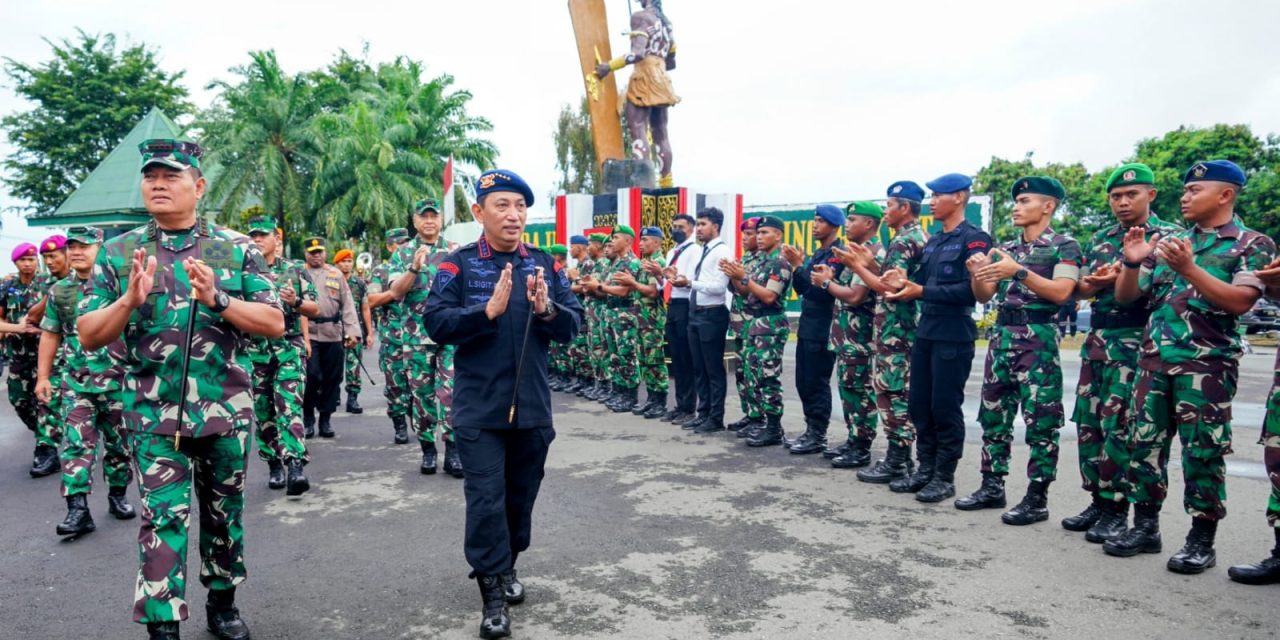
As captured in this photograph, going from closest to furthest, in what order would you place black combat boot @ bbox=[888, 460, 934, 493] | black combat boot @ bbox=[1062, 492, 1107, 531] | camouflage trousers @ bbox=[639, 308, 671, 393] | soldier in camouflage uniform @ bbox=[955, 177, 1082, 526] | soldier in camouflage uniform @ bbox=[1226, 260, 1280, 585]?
soldier in camouflage uniform @ bbox=[1226, 260, 1280, 585], black combat boot @ bbox=[1062, 492, 1107, 531], soldier in camouflage uniform @ bbox=[955, 177, 1082, 526], black combat boot @ bbox=[888, 460, 934, 493], camouflage trousers @ bbox=[639, 308, 671, 393]

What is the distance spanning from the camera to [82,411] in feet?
17.6

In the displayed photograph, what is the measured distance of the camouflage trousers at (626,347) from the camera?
9.38 m

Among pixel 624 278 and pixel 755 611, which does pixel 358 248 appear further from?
pixel 755 611

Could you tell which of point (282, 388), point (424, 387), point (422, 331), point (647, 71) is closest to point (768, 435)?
point (424, 387)

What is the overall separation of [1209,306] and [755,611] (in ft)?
8.63

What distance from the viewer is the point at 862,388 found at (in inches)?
252

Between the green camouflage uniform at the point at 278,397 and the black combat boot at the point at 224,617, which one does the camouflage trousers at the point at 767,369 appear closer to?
the green camouflage uniform at the point at 278,397

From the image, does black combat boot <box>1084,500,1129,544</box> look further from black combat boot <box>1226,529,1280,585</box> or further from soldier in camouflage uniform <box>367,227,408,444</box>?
soldier in camouflage uniform <box>367,227,408,444</box>

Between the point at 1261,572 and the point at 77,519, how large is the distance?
6364 millimetres

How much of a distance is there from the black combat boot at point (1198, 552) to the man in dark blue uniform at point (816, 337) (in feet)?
9.17

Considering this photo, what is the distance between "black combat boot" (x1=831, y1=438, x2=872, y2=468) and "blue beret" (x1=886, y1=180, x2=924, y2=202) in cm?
188

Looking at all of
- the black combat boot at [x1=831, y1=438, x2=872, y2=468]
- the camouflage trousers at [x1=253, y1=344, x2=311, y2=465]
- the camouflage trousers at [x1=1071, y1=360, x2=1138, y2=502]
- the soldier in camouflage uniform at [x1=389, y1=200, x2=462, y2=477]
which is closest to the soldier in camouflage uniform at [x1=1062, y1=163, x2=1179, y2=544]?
the camouflage trousers at [x1=1071, y1=360, x2=1138, y2=502]

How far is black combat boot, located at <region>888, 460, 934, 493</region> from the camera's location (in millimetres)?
5684

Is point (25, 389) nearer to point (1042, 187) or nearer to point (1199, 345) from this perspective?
point (1042, 187)
